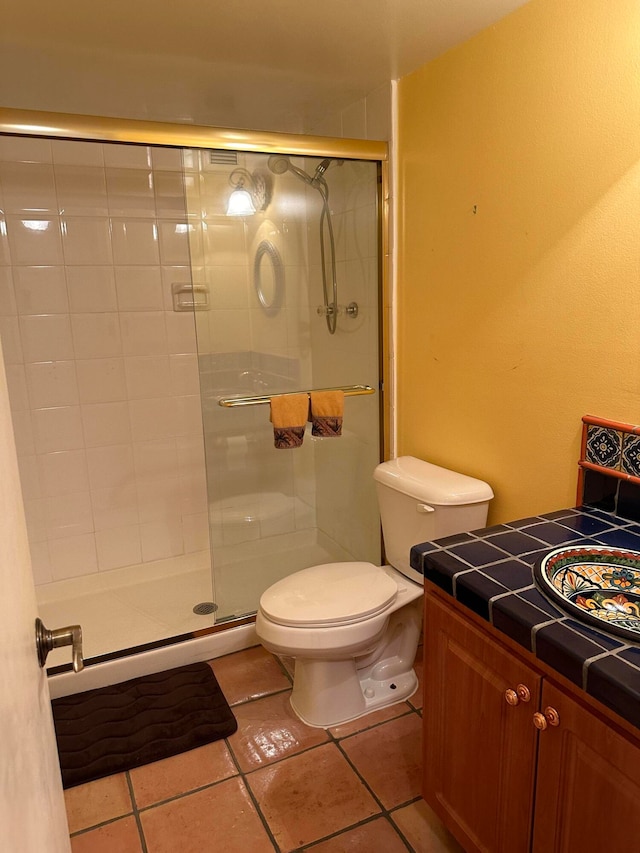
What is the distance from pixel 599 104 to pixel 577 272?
15.5 inches

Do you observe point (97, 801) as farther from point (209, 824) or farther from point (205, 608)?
point (205, 608)

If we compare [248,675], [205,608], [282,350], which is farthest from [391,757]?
[282,350]

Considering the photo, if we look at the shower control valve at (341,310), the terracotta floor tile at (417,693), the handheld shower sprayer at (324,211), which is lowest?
the terracotta floor tile at (417,693)

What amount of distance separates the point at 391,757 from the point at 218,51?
2249 millimetres

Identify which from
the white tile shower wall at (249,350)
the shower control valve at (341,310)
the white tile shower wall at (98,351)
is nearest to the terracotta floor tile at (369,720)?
the white tile shower wall at (249,350)

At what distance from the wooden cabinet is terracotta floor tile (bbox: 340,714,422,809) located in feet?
0.76

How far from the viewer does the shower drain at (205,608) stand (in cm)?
257

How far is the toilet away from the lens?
1850 millimetres

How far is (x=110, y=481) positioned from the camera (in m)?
2.90

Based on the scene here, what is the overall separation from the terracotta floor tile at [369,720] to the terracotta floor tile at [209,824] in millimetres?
358

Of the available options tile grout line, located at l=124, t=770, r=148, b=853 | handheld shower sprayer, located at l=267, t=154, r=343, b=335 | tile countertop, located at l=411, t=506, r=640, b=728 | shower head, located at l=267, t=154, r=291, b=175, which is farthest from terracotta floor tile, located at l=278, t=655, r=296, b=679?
shower head, located at l=267, t=154, r=291, b=175

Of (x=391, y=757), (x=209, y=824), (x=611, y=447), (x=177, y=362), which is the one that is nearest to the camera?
(x=611, y=447)

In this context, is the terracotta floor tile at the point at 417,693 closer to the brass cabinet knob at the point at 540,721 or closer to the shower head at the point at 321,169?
the brass cabinet knob at the point at 540,721

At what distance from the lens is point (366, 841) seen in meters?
1.58
